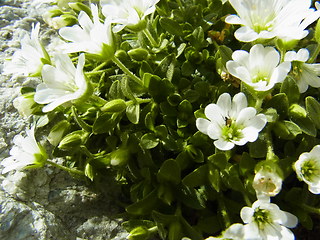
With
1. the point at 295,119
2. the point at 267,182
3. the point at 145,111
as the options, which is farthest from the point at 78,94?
the point at 295,119

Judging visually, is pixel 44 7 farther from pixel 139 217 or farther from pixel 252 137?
pixel 252 137

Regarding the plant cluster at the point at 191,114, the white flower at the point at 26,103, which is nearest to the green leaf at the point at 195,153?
the plant cluster at the point at 191,114

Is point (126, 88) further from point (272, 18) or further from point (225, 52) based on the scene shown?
point (272, 18)

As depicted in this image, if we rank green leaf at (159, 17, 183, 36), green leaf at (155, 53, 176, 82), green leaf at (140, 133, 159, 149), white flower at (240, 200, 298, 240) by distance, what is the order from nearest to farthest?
white flower at (240, 200, 298, 240) → green leaf at (140, 133, 159, 149) → green leaf at (155, 53, 176, 82) → green leaf at (159, 17, 183, 36)

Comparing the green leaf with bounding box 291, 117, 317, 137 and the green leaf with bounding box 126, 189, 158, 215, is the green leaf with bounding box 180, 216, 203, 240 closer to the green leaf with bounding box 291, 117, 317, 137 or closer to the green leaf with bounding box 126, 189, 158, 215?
the green leaf with bounding box 126, 189, 158, 215

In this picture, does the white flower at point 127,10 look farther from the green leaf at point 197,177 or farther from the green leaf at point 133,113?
the green leaf at point 197,177

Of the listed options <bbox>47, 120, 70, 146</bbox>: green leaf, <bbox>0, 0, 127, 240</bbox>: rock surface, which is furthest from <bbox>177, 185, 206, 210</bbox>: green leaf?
<bbox>47, 120, 70, 146</bbox>: green leaf

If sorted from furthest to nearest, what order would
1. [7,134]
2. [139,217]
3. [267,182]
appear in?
1. [7,134]
2. [139,217]
3. [267,182]
